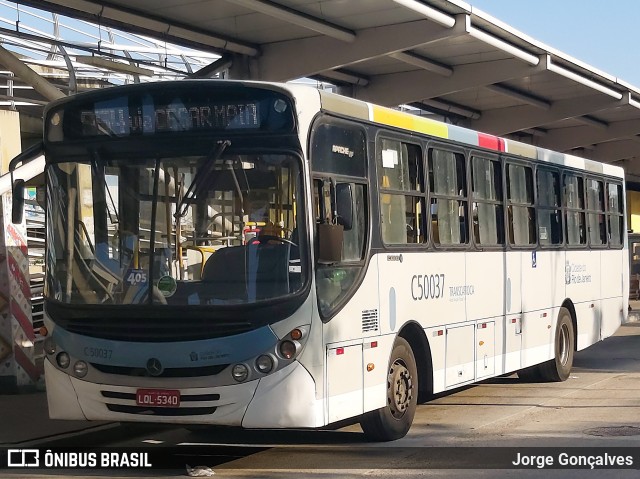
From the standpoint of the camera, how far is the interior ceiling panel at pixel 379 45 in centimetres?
1781

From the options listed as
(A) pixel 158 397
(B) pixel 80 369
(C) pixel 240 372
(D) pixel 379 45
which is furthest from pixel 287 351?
(D) pixel 379 45

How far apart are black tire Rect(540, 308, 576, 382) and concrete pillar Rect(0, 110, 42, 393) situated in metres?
6.72

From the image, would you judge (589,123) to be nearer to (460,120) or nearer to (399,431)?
(460,120)

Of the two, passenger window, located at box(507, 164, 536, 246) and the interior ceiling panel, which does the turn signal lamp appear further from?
the interior ceiling panel

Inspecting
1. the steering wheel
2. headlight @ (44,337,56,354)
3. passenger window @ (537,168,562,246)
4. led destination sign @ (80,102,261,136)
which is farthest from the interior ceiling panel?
the steering wheel

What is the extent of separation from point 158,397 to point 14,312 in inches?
229

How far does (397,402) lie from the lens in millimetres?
10695

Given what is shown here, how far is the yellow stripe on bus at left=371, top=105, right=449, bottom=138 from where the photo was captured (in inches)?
426

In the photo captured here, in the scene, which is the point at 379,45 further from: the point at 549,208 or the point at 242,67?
the point at 549,208

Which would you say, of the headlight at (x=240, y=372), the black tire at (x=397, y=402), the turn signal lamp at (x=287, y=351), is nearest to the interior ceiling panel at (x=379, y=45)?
the black tire at (x=397, y=402)

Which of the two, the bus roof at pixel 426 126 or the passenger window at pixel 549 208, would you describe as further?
the passenger window at pixel 549 208

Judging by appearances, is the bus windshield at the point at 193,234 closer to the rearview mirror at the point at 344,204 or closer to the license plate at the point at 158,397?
the rearview mirror at the point at 344,204

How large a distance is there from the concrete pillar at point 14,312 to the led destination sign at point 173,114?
15.3 ft

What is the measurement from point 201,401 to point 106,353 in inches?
35.3
